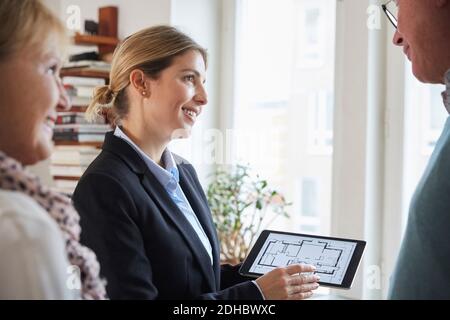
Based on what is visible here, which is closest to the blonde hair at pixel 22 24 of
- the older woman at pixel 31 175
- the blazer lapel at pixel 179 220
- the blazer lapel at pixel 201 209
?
the older woman at pixel 31 175

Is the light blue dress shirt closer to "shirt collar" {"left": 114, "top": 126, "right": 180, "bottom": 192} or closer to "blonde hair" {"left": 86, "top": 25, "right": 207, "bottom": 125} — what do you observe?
"shirt collar" {"left": 114, "top": 126, "right": 180, "bottom": 192}

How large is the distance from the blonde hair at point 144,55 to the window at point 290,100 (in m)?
1.10

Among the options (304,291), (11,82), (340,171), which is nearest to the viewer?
(11,82)

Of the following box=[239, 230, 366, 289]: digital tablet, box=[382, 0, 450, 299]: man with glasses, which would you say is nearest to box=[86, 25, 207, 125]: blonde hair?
box=[239, 230, 366, 289]: digital tablet

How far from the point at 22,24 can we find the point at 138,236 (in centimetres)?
64

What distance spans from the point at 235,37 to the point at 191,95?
4.75ft

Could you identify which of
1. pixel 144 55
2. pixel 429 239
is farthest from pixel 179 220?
pixel 429 239

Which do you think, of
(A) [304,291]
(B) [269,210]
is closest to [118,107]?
(A) [304,291]

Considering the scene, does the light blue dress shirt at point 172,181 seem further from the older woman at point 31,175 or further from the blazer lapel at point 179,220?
the older woman at point 31,175

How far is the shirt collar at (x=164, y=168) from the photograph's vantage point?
131 cm

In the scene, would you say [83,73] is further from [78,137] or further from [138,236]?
[138,236]

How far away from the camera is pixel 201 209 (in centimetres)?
140

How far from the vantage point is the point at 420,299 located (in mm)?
905

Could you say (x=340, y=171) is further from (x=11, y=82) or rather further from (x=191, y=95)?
(x=11, y=82)
